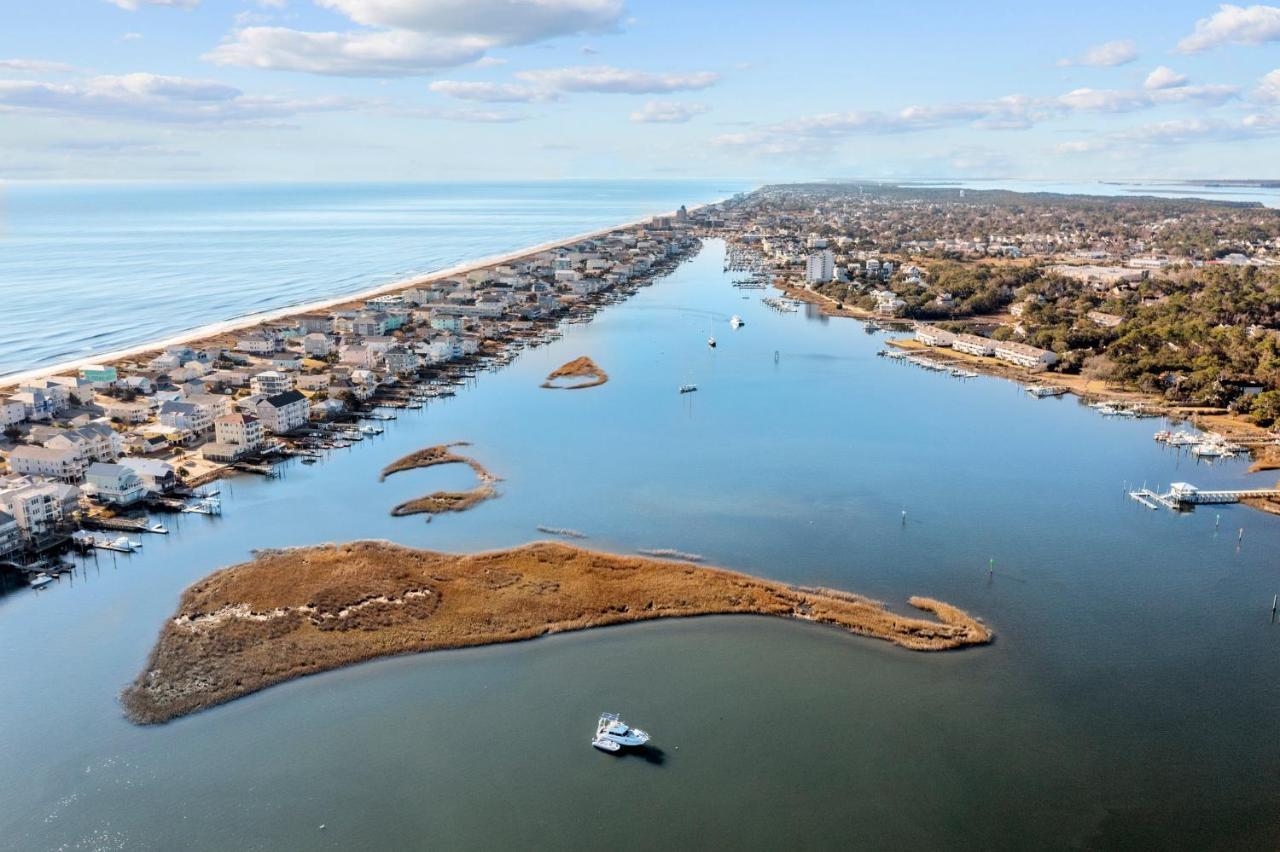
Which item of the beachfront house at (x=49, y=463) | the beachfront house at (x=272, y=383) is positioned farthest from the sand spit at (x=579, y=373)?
the beachfront house at (x=49, y=463)

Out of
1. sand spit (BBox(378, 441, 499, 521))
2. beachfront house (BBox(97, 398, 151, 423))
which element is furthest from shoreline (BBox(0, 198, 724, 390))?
sand spit (BBox(378, 441, 499, 521))

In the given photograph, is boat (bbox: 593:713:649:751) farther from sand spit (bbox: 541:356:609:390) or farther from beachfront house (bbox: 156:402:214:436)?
sand spit (bbox: 541:356:609:390)

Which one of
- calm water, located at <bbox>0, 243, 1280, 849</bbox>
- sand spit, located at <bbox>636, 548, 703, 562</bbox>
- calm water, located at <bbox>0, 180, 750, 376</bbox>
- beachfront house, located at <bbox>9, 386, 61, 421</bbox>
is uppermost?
calm water, located at <bbox>0, 180, 750, 376</bbox>

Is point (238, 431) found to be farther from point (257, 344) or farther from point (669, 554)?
point (669, 554)

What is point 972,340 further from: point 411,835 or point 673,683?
point 411,835

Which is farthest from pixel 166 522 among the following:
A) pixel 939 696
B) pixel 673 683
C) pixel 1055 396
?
pixel 1055 396

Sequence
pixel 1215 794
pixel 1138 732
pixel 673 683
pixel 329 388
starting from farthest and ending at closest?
1. pixel 329 388
2. pixel 673 683
3. pixel 1138 732
4. pixel 1215 794
